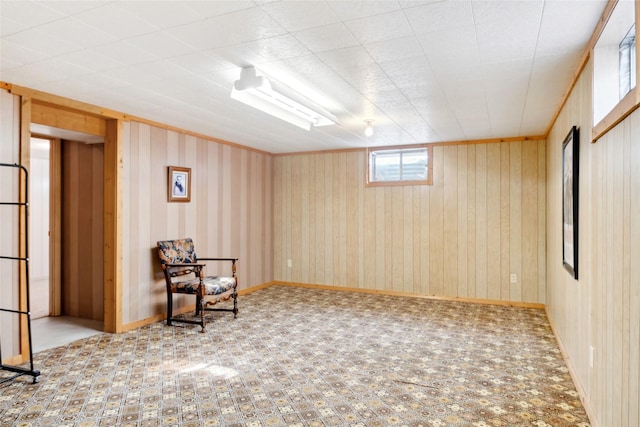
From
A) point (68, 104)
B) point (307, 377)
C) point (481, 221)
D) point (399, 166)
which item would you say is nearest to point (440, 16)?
point (307, 377)

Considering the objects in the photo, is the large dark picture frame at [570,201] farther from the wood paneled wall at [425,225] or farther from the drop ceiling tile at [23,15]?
the drop ceiling tile at [23,15]

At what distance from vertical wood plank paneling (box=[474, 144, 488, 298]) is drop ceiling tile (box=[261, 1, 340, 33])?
4.15 m

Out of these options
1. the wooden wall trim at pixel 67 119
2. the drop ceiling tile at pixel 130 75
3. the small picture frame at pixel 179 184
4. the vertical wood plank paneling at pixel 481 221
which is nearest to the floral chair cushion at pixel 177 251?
the small picture frame at pixel 179 184

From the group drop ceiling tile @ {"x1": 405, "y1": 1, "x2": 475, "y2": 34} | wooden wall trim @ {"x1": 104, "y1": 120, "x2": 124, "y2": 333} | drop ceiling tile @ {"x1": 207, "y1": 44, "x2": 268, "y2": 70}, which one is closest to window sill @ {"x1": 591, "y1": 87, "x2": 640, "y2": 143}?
drop ceiling tile @ {"x1": 405, "y1": 1, "x2": 475, "y2": 34}

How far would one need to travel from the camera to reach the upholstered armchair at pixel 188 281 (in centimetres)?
423

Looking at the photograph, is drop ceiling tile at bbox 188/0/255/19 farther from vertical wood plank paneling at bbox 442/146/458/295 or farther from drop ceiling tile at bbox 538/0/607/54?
vertical wood plank paneling at bbox 442/146/458/295

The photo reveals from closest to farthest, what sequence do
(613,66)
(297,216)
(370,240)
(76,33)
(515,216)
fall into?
(613,66), (76,33), (515,216), (370,240), (297,216)

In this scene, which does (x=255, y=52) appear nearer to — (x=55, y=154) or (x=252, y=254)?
(x=55, y=154)

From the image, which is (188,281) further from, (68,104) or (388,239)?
(388,239)

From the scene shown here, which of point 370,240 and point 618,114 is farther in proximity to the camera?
point 370,240

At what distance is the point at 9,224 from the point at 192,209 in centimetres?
210

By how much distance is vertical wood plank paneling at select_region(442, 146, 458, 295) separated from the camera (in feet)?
18.8

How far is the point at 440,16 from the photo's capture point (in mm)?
2051

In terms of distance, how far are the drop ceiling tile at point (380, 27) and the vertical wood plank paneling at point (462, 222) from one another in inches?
149
